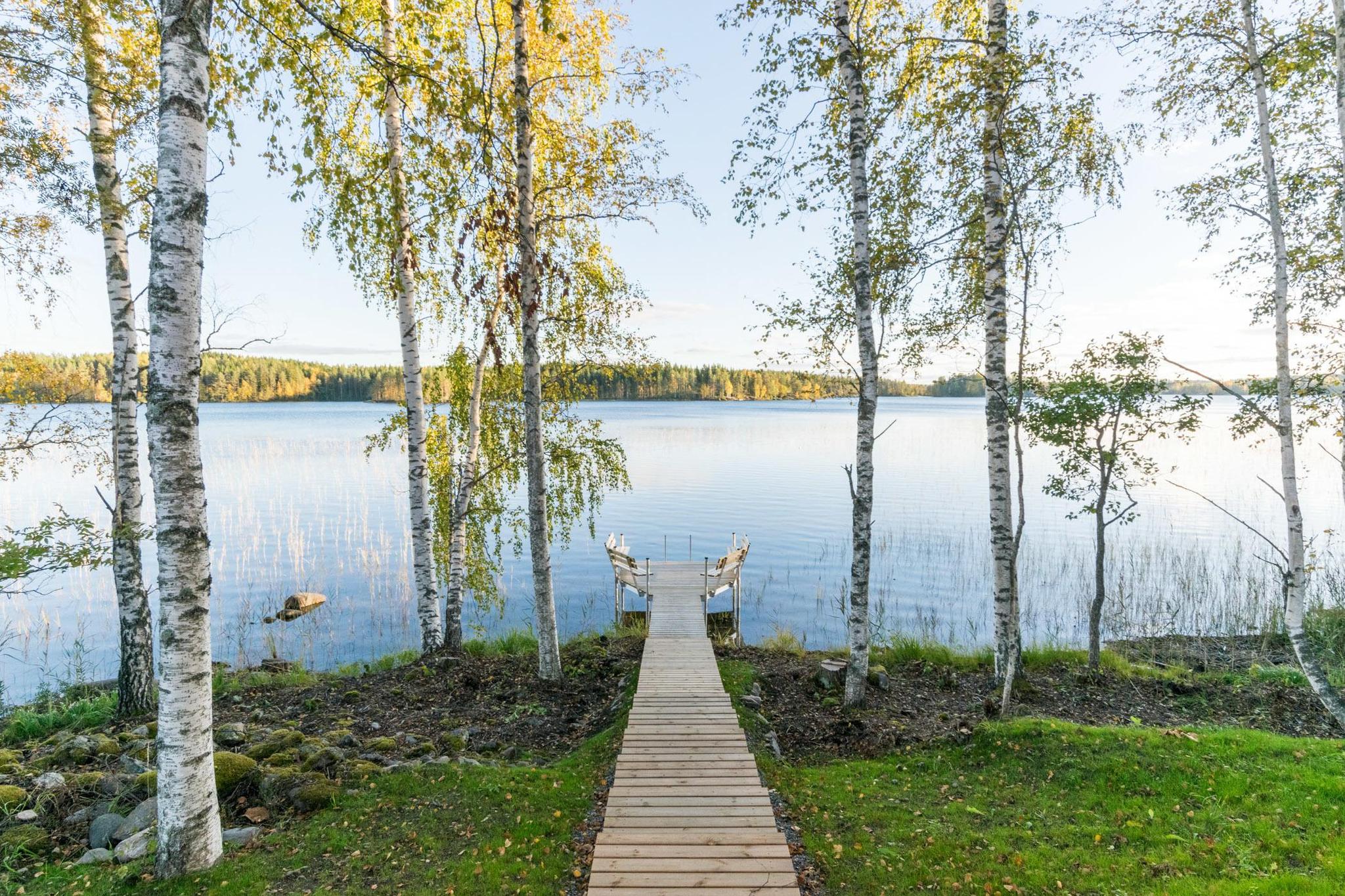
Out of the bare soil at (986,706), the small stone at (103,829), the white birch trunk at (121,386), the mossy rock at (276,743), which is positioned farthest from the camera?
the bare soil at (986,706)

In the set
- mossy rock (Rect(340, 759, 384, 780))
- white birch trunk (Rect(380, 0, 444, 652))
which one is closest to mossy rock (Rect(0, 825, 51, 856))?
mossy rock (Rect(340, 759, 384, 780))

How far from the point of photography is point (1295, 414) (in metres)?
11.5

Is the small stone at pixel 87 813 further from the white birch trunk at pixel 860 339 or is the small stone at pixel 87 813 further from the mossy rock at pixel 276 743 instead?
the white birch trunk at pixel 860 339

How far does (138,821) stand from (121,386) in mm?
5092

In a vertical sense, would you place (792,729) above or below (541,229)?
below

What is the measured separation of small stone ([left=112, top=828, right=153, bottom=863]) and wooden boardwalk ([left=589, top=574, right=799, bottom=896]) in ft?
11.4

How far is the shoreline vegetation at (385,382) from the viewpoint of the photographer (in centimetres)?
830

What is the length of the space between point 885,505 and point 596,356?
22546 millimetres

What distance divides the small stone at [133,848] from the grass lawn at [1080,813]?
532 cm

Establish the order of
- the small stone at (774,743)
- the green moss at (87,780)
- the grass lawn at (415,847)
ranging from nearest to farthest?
the grass lawn at (415,847), the green moss at (87,780), the small stone at (774,743)

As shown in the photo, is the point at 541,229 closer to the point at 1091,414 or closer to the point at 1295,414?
the point at 1091,414

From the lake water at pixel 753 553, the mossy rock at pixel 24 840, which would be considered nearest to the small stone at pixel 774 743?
the lake water at pixel 753 553

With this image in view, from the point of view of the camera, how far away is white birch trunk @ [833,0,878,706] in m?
8.17

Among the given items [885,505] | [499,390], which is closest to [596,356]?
[499,390]
